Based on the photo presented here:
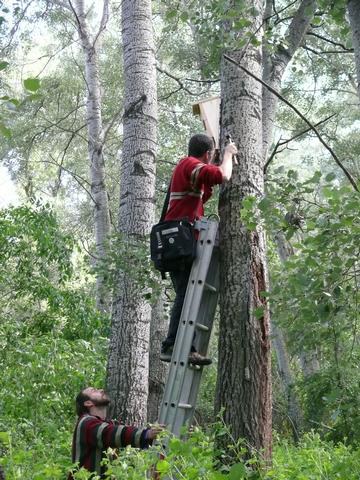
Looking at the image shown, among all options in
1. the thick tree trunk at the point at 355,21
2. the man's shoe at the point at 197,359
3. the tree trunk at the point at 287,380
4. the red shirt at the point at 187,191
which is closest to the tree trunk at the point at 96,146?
the tree trunk at the point at 287,380

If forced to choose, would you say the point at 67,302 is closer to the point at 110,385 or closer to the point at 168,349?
the point at 110,385

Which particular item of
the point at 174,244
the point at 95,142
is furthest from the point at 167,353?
the point at 95,142

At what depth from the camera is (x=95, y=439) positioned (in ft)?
14.9

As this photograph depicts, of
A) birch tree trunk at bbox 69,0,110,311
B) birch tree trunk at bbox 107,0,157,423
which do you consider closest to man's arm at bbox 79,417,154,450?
birch tree trunk at bbox 107,0,157,423

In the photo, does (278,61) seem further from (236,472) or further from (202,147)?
(236,472)

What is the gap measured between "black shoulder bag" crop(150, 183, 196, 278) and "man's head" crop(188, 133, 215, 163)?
54 centimetres

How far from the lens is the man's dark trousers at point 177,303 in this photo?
461 centimetres

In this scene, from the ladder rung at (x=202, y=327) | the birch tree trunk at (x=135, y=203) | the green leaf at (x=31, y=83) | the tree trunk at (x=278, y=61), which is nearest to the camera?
the green leaf at (x=31, y=83)

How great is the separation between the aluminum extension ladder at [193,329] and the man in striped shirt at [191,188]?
96mm

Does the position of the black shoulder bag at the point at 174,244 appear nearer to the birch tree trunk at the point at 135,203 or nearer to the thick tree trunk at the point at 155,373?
the birch tree trunk at the point at 135,203

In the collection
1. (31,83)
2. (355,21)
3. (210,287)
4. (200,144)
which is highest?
(355,21)

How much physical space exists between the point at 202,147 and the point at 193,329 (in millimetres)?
1325

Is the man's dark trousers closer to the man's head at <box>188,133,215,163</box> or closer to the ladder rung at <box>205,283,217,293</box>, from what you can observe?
the ladder rung at <box>205,283,217,293</box>

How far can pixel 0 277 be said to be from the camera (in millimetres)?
9336
